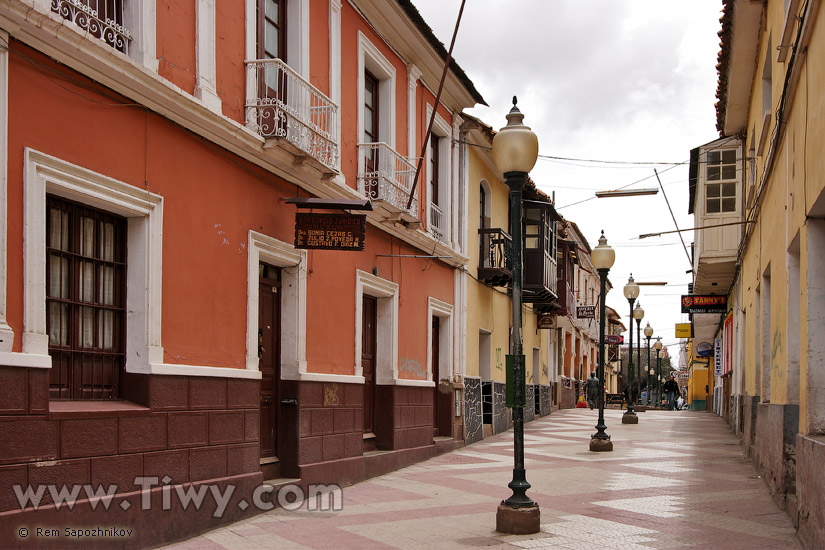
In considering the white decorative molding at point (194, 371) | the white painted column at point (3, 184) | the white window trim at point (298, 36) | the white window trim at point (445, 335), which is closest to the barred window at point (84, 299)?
the white decorative molding at point (194, 371)

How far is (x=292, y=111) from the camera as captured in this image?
9703mm

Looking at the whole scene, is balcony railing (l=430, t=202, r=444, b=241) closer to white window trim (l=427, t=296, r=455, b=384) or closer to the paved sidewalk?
white window trim (l=427, t=296, r=455, b=384)

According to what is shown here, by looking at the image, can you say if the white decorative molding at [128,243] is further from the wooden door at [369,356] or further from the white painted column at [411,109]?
the white painted column at [411,109]

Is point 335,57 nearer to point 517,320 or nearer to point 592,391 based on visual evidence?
point 517,320

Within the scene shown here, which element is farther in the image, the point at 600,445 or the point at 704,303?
the point at 704,303

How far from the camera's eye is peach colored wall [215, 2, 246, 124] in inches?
345

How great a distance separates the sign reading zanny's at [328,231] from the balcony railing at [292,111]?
0.82m

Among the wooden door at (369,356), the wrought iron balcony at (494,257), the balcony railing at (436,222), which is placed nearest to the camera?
the wooden door at (369,356)

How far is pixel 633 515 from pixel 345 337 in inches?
181

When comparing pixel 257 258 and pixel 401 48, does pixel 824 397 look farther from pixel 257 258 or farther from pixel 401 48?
pixel 401 48

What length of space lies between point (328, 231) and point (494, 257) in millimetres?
9084

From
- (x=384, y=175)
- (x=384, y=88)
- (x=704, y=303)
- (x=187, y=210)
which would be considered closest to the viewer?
Result: (x=187, y=210)

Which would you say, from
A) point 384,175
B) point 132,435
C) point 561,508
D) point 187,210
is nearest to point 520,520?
point 561,508

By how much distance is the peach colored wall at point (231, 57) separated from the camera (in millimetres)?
8773
